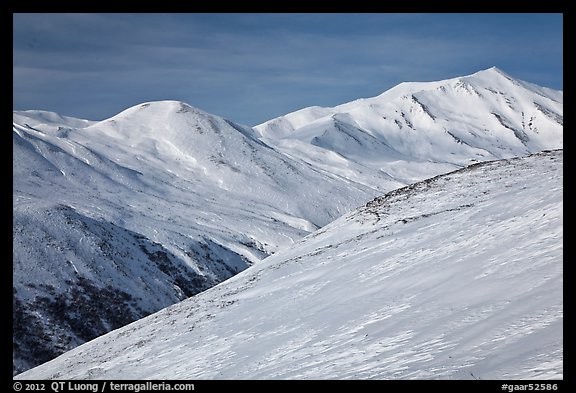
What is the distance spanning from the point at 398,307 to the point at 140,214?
80.3 meters

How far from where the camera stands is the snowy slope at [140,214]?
159 feet

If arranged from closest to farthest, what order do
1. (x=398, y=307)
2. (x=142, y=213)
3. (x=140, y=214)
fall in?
(x=398, y=307)
(x=140, y=214)
(x=142, y=213)

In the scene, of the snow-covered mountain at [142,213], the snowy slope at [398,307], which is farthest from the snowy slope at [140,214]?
the snowy slope at [398,307]

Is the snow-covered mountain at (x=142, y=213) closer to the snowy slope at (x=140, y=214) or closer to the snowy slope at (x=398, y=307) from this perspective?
the snowy slope at (x=140, y=214)

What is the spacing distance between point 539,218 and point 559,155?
14.8 m

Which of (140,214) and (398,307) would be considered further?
(140,214)

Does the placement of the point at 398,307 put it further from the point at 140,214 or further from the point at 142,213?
the point at 142,213

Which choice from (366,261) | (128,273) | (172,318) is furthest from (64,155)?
(366,261)

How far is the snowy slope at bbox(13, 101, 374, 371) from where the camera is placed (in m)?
48.5

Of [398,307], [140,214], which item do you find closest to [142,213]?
[140,214]

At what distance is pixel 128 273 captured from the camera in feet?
191

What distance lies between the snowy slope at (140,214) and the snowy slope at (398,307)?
25.2 metres

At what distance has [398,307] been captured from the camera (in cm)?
1452
